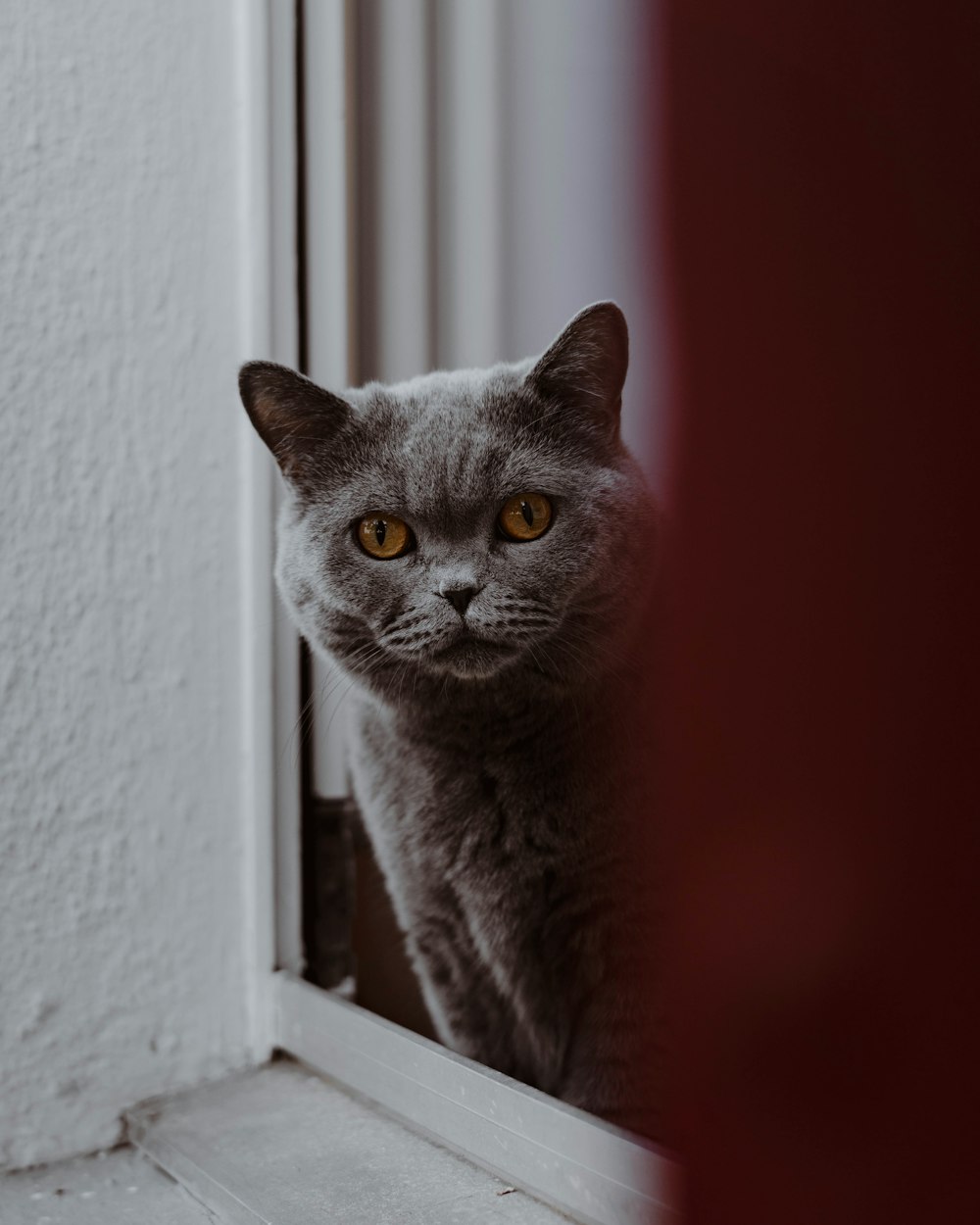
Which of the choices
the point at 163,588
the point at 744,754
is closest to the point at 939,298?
the point at 744,754

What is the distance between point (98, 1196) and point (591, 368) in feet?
2.77

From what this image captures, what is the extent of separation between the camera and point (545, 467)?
84cm

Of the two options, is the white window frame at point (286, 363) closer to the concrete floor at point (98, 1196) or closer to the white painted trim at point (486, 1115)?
the white painted trim at point (486, 1115)

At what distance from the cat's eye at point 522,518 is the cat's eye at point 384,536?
0.08 meters

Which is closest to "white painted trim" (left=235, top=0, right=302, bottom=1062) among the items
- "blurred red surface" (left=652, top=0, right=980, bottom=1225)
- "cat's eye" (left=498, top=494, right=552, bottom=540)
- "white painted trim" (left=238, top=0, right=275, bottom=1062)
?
"white painted trim" (left=238, top=0, right=275, bottom=1062)

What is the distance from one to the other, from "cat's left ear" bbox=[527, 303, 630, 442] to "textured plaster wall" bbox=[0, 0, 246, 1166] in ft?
1.40

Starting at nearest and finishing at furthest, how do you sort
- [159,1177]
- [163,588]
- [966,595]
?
[966,595] < [159,1177] < [163,588]

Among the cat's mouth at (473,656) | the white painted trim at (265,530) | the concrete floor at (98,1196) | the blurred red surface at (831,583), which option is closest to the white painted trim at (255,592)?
the white painted trim at (265,530)

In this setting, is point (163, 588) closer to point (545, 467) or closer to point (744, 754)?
point (545, 467)

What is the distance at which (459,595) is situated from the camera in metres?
0.78

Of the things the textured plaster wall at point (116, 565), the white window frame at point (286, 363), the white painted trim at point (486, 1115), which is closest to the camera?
the white painted trim at point (486, 1115)

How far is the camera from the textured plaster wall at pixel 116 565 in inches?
38.1

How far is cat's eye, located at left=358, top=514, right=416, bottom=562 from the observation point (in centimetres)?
85

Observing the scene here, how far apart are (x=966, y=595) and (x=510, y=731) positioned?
53 centimetres
